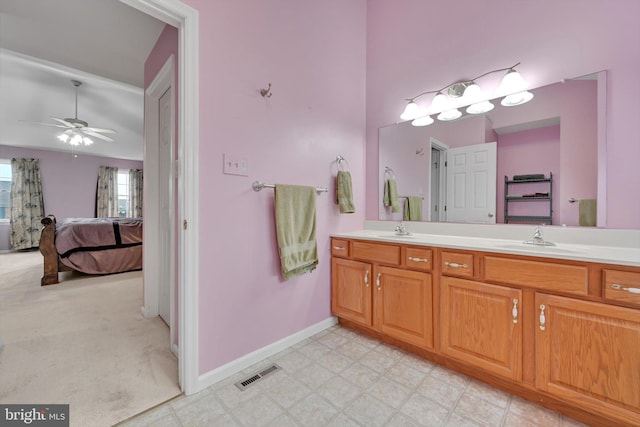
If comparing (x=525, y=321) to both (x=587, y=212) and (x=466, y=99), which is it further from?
(x=466, y=99)

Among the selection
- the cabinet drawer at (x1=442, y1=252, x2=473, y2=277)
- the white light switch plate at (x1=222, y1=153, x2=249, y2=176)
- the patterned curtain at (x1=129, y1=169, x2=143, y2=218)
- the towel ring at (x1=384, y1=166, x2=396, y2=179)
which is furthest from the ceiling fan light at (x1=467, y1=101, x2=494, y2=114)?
→ the patterned curtain at (x1=129, y1=169, x2=143, y2=218)

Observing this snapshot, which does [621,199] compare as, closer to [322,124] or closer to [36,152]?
[322,124]

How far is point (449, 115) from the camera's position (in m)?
2.08

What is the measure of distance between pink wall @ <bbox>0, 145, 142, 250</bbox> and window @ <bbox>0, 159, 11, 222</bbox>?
175 millimetres

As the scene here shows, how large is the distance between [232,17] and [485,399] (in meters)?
2.61

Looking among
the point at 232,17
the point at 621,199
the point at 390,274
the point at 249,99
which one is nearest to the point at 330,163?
the point at 249,99

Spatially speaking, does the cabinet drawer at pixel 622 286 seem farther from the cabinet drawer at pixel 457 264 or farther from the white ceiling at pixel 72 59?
the white ceiling at pixel 72 59

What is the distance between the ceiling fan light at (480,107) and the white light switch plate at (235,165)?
5.62ft

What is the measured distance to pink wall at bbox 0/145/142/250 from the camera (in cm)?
582

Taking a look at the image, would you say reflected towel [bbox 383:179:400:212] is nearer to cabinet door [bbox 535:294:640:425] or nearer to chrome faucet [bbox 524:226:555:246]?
chrome faucet [bbox 524:226:555:246]

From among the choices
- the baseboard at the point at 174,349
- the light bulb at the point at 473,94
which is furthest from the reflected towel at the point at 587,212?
the baseboard at the point at 174,349

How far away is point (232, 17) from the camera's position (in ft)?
5.20

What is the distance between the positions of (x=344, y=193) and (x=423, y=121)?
0.92 meters

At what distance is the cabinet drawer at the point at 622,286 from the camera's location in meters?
1.06
